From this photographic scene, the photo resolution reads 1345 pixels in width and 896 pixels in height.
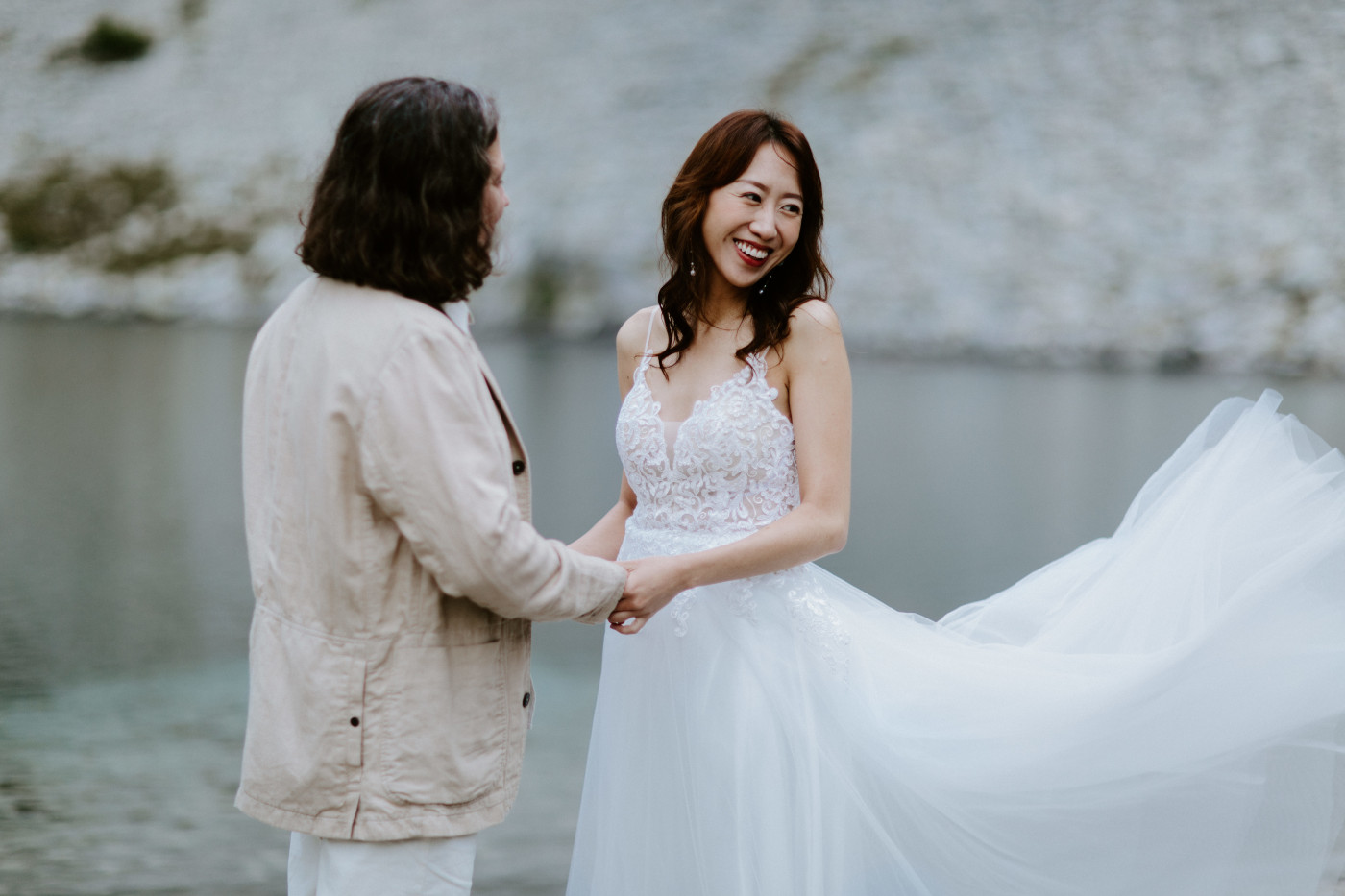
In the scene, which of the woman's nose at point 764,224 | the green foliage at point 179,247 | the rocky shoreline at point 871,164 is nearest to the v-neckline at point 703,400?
the woman's nose at point 764,224

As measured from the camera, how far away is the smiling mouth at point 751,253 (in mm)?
2678

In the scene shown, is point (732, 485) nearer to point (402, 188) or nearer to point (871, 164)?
point (402, 188)

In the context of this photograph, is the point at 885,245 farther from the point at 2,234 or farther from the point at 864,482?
the point at 2,234

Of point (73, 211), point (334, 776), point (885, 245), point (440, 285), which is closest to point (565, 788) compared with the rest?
point (334, 776)

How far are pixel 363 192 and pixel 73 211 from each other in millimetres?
39289

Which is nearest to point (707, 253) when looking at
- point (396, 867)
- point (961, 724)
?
point (961, 724)

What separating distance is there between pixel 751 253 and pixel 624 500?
67cm

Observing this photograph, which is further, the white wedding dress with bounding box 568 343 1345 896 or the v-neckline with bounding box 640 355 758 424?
the v-neckline with bounding box 640 355 758 424

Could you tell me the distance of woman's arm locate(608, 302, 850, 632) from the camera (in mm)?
2480

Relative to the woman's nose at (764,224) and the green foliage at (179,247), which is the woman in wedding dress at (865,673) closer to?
the woman's nose at (764,224)

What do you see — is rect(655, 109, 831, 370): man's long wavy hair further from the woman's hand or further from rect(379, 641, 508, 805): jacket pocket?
rect(379, 641, 508, 805): jacket pocket

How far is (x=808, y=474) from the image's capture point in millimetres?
2553

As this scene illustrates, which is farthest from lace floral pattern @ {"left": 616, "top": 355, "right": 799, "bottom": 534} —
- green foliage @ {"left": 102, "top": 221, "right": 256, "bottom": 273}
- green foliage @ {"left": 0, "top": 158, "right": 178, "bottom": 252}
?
green foliage @ {"left": 0, "top": 158, "right": 178, "bottom": 252}

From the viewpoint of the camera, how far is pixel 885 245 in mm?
28547
